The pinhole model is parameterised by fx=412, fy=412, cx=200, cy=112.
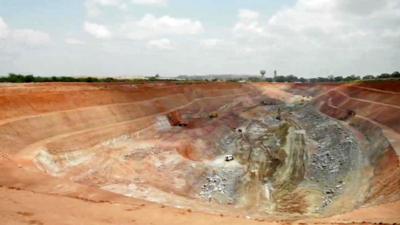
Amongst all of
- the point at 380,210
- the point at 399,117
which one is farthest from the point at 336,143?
the point at 380,210

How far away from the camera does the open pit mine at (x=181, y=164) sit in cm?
2025

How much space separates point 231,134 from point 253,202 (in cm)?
3118

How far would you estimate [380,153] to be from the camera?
4159cm

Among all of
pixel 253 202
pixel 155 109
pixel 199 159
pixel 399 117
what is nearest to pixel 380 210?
pixel 253 202

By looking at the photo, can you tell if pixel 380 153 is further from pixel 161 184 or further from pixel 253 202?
pixel 161 184

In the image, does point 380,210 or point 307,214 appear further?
point 307,214

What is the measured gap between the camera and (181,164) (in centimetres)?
4088

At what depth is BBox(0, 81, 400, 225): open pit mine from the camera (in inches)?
797

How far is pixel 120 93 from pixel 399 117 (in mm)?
43650

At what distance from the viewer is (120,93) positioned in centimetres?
7112

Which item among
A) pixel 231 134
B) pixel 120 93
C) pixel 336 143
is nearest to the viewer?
pixel 336 143

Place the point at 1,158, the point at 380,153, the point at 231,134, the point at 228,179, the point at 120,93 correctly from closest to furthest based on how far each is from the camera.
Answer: the point at 1,158
the point at 228,179
the point at 380,153
the point at 231,134
the point at 120,93

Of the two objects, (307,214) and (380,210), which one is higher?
(380,210)

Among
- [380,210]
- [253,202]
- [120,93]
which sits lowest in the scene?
[253,202]
